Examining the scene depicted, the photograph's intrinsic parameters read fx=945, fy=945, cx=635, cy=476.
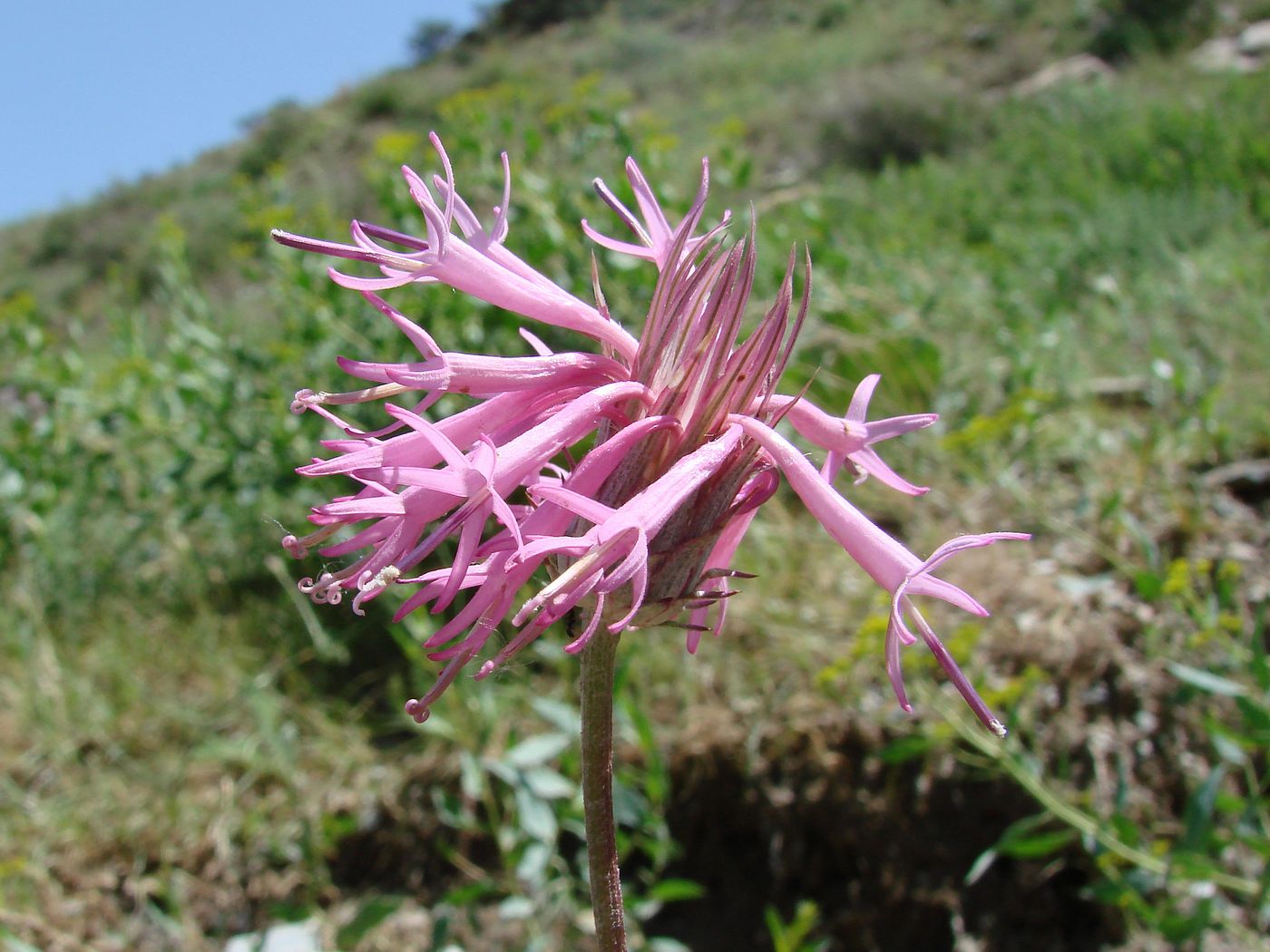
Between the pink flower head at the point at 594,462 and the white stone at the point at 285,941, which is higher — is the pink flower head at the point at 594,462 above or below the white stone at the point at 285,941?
above

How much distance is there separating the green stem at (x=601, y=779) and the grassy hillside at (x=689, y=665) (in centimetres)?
98

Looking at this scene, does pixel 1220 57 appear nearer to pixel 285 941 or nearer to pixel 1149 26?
pixel 1149 26

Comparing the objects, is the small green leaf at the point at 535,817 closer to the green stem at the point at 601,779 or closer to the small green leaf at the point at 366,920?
the small green leaf at the point at 366,920

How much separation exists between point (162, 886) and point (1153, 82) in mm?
15158

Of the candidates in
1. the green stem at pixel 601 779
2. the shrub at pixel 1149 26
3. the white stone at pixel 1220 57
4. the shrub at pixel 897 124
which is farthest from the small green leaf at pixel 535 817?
the shrub at pixel 1149 26

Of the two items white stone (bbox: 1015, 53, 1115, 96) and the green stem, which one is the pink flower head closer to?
the green stem

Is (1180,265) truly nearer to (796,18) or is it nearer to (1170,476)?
(1170,476)

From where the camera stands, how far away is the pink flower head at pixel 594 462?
885 millimetres

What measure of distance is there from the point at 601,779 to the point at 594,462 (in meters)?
0.34

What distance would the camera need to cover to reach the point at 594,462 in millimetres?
976

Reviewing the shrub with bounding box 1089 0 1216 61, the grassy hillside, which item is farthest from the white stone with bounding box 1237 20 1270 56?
the grassy hillside

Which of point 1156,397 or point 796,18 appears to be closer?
point 1156,397

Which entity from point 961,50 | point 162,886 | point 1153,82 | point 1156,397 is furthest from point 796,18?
point 162,886

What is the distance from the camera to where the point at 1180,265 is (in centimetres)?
490
